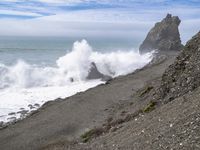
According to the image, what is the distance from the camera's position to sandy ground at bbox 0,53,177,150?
2185cm

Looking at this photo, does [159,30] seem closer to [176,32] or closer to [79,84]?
[176,32]

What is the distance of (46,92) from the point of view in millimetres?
42406

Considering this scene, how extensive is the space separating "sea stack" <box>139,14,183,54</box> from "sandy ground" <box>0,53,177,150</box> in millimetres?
Answer: 38772

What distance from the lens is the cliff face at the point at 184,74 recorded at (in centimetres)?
1870

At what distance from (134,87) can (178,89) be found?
15.2m

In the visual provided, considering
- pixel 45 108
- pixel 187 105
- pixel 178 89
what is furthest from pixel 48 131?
pixel 187 105

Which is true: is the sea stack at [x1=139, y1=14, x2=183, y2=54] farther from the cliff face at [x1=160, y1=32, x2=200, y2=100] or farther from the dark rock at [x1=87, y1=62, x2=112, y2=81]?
the cliff face at [x1=160, y1=32, x2=200, y2=100]

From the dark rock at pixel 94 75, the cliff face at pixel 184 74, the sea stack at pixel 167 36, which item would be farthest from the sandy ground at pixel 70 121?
the sea stack at pixel 167 36

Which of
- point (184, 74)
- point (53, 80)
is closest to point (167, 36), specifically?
point (53, 80)

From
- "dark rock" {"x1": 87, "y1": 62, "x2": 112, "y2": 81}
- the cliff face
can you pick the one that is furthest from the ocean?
the cliff face

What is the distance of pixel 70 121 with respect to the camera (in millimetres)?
25656

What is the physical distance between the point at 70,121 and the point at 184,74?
830 cm

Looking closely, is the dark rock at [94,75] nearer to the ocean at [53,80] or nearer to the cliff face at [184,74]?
the ocean at [53,80]

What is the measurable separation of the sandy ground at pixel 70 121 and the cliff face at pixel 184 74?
7.54 ft
